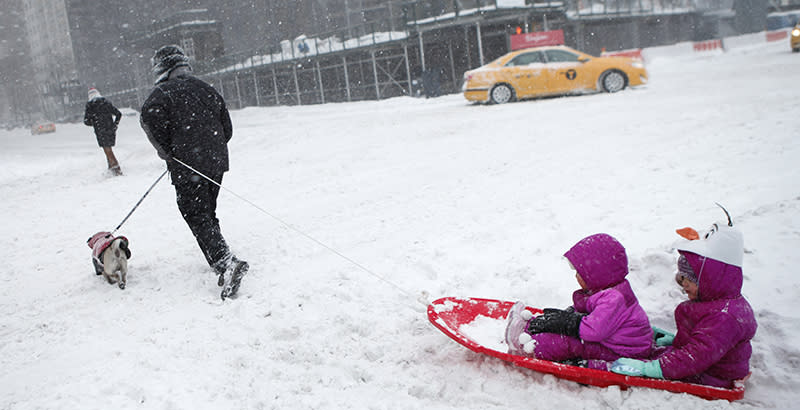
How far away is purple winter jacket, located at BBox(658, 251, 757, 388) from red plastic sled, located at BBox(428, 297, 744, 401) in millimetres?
74

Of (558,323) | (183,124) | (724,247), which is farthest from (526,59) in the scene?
(724,247)

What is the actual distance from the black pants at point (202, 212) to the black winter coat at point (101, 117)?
7.38m

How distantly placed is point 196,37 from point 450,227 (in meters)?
39.2

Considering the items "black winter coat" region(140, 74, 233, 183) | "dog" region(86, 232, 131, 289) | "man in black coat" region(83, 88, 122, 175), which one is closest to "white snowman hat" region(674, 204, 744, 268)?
"black winter coat" region(140, 74, 233, 183)

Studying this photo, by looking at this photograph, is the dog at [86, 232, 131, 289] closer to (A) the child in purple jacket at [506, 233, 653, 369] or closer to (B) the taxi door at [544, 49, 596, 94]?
(A) the child in purple jacket at [506, 233, 653, 369]

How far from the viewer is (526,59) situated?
15.7m

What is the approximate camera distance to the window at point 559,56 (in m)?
15.4

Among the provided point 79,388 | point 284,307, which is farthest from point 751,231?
point 79,388

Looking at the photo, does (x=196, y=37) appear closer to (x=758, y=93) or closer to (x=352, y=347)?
(x=758, y=93)

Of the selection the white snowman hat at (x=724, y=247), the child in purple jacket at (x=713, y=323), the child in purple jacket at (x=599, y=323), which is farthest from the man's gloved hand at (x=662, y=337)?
the white snowman hat at (x=724, y=247)

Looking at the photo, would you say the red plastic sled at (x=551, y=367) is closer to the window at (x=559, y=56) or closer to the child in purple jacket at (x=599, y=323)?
the child in purple jacket at (x=599, y=323)

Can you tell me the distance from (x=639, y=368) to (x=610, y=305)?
35cm

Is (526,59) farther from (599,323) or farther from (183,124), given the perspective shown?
(599,323)

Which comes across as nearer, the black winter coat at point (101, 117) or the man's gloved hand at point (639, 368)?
the man's gloved hand at point (639, 368)
